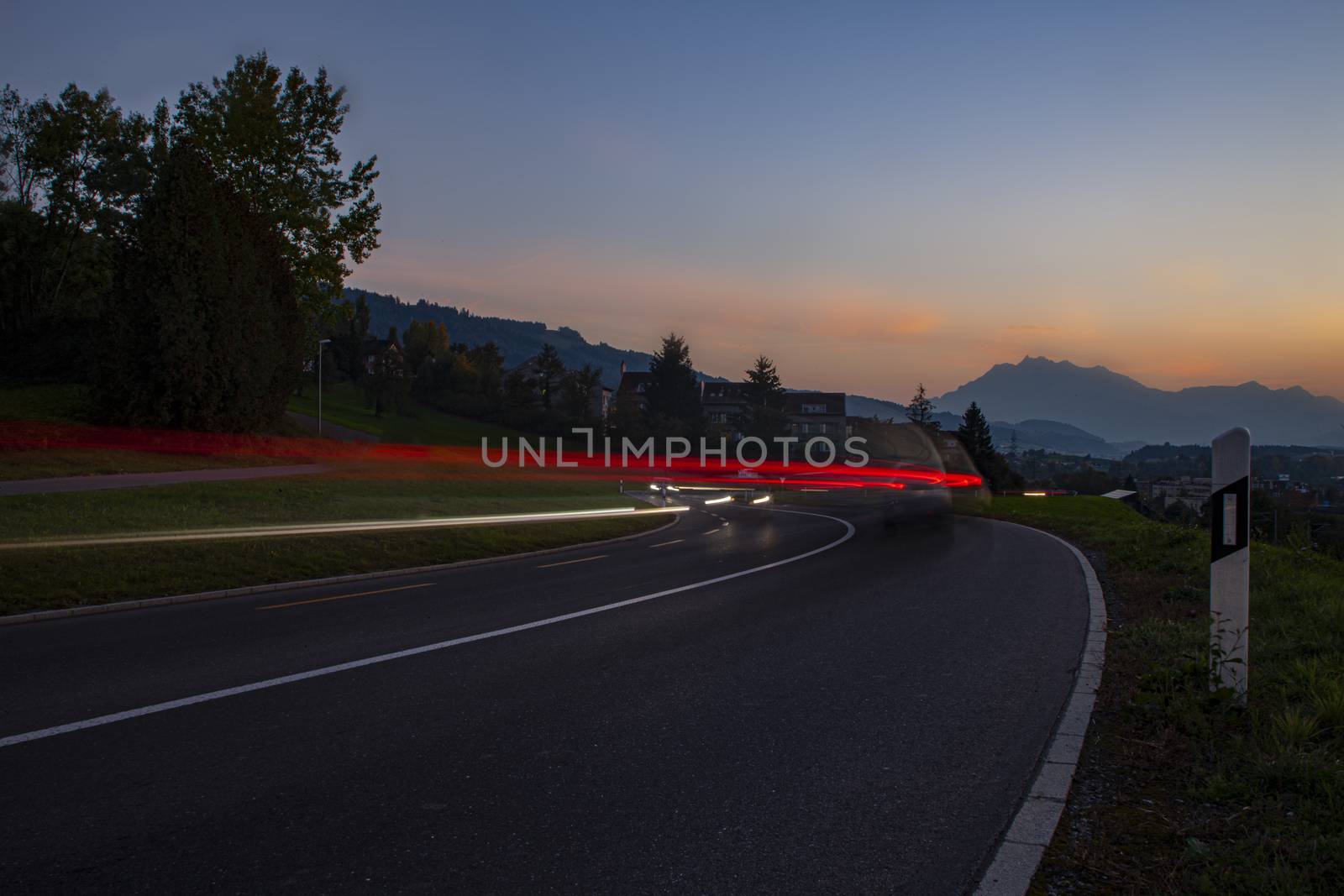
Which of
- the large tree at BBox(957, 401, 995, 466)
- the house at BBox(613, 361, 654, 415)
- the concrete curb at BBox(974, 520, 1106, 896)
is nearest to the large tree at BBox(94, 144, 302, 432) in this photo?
the concrete curb at BBox(974, 520, 1106, 896)

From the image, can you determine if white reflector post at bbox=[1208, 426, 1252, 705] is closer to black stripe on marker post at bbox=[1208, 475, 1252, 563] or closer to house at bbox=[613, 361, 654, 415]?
black stripe on marker post at bbox=[1208, 475, 1252, 563]

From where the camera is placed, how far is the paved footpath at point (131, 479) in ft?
63.4

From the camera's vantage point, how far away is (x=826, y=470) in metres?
44.8

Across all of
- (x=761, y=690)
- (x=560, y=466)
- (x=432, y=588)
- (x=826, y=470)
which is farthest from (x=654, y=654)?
(x=560, y=466)

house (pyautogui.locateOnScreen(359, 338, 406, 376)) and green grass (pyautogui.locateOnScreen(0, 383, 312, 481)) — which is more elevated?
house (pyautogui.locateOnScreen(359, 338, 406, 376))

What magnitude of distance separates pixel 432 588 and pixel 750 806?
8405mm

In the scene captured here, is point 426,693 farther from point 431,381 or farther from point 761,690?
point 431,381

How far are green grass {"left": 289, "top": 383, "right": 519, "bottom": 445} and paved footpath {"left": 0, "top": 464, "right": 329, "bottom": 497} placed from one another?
2528cm

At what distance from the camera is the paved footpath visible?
19.3 metres

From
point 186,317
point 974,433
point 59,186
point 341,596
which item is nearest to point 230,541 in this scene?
point 341,596

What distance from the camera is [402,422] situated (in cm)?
6650

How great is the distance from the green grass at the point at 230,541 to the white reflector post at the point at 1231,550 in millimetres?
11463

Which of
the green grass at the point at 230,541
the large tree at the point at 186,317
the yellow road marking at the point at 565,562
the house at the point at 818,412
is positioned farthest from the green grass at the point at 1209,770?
the house at the point at 818,412

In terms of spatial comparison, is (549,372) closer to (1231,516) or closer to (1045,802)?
(1231,516)
